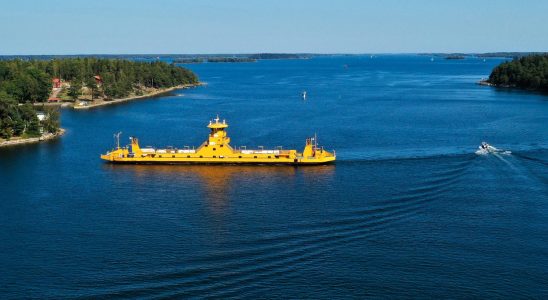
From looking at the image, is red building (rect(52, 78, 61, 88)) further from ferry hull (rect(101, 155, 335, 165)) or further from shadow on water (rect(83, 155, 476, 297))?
shadow on water (rect(83, 155, 476, 297))

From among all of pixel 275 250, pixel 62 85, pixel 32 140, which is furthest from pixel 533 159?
pixel 62 85

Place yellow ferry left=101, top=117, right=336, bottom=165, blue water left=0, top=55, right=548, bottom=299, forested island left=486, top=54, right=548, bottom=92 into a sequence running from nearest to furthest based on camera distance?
blue water left=0, top=55, right=548, bottom=299 → yellow ferry left=101, top=117, right=336, bottom=165 → forested island left=486, top=54, right=548, bottom=92

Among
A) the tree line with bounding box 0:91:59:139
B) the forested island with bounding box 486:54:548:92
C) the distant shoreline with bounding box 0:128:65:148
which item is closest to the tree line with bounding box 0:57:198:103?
the tree line with bounding box 0:91:59:139

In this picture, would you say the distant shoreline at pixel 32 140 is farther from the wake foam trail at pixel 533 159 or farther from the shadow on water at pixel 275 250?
the wake foam trail at pixel 533 159

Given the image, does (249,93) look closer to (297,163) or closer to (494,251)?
(297,163)

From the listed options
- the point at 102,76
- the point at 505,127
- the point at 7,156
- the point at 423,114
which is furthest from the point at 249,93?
the point at 7,156

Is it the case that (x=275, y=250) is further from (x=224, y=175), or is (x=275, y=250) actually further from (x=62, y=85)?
(x=62, y=85)

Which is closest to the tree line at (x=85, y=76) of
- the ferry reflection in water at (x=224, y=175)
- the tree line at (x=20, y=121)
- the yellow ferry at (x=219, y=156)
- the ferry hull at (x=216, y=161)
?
the tree line at (x=20, y=121)

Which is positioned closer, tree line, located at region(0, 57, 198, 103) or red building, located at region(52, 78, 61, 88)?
tree line, located at region(0, 57, 198, 103)
